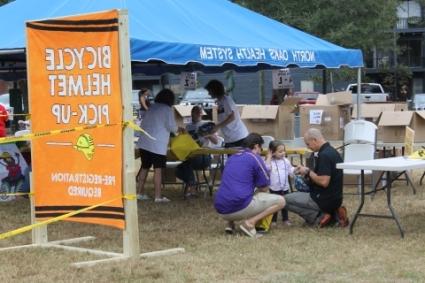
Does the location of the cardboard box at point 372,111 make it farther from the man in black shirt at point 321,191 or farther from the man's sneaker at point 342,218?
the man in black shirt at point 321,191

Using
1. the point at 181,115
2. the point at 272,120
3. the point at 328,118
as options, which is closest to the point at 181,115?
the point at 181,115

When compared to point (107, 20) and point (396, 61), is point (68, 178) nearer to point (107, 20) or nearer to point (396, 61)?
point (107, 20)

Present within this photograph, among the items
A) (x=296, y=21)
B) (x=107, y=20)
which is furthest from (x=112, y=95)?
(x=296, y=21)

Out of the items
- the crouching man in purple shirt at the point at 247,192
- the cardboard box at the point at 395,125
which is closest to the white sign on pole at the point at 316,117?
the cardboard box at the point at 395,125

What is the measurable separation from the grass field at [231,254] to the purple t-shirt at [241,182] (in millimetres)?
345

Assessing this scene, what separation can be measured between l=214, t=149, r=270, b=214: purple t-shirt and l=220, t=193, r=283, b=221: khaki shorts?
0.04 m

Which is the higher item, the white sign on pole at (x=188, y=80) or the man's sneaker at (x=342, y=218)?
the white sign on pole at (x=188, y=80)

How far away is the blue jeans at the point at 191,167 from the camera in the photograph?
11422 mm

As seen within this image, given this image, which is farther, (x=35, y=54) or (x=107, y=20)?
(x=35, y=54)

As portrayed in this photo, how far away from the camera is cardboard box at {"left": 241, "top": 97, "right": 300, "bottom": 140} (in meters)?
13.1

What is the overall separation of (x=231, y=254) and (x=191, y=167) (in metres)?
4.65

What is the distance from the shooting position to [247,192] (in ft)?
25.6

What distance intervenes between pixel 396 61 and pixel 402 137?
40543 millimetres

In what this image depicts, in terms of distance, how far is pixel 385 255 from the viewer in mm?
6965
